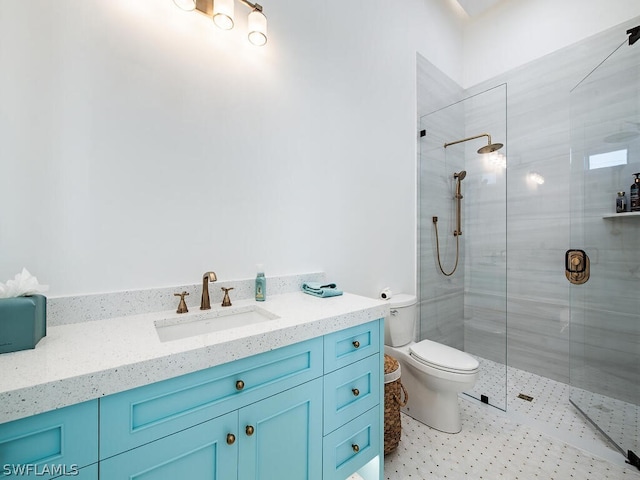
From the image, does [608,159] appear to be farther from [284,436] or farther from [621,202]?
[284,436]

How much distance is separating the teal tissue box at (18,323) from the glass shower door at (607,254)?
9.24 ft

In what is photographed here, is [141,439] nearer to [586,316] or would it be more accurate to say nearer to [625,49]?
[586,316]

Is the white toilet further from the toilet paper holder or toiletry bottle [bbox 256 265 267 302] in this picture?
toiletry bottle [bbox 256 265 267 302]

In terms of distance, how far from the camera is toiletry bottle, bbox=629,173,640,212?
181 cm

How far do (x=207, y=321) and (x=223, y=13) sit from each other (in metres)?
1.40

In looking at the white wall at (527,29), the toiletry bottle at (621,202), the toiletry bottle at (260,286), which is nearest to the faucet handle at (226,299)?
the toiletry bottle at (260,286)

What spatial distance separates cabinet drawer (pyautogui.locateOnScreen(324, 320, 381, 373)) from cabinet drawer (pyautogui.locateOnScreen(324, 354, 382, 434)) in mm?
30

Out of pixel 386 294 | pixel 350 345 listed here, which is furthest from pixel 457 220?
pixel 350 345

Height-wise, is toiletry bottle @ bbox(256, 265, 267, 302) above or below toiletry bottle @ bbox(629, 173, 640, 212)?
below

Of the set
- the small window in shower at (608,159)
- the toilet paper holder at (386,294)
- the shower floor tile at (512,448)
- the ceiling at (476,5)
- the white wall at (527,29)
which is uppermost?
the ceiling at (476,5)

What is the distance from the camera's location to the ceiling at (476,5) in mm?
2627

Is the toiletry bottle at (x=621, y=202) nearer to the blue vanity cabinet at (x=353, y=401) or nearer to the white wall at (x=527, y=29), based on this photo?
the white wall at (x=527, y=29)

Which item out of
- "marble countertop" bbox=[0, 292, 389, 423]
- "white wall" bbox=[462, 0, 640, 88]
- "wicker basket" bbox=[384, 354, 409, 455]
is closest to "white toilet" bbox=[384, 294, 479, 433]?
"wicker basket" bbox=[384, 354, 409, 455]

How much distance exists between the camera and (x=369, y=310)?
4.28 ft
